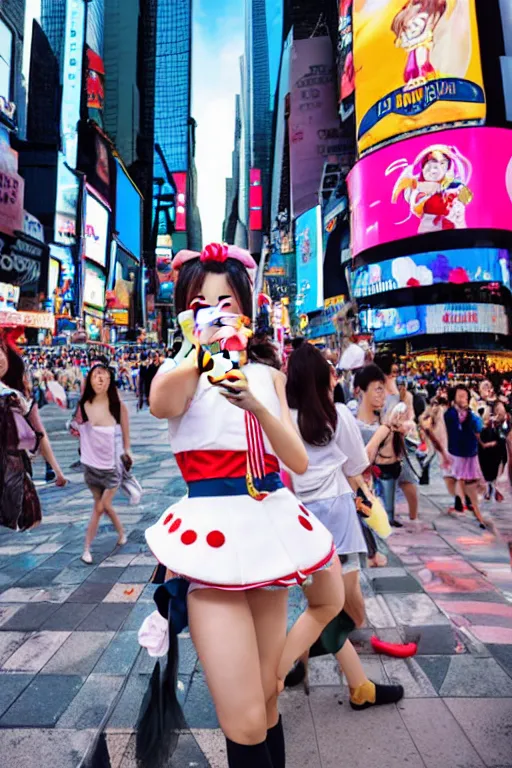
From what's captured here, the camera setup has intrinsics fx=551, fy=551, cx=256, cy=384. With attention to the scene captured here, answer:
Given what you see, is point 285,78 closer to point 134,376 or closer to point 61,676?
point 134,376

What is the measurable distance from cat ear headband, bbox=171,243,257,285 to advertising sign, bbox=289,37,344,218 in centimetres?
5490

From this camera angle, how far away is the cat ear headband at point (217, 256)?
2.02m

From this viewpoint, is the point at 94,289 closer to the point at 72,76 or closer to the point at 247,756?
the point at 72,76

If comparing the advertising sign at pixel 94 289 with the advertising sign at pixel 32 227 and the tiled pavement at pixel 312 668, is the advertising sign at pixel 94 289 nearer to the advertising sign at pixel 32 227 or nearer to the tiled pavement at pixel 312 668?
the advertising sign at pixel 32 227

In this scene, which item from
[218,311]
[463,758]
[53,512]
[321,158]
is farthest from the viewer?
[321,158]

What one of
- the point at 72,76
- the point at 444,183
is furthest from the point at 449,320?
the point at 72,76

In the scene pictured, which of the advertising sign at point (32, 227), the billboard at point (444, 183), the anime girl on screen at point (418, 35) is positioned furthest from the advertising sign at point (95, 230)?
the anime girl on screen at point (418, 35)

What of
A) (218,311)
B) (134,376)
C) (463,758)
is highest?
(134,376)

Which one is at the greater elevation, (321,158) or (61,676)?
(321,158)

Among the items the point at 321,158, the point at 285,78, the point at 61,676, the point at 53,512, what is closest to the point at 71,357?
the point at 53,512

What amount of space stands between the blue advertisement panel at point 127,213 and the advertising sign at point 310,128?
20912 mm

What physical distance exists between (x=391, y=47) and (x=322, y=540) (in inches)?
1754

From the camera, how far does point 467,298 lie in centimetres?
3975

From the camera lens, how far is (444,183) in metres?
37.1
